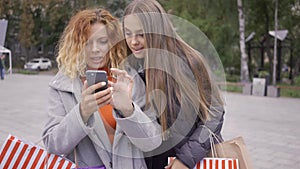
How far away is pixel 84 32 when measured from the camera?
1432mm

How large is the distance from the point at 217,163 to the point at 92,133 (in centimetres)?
57

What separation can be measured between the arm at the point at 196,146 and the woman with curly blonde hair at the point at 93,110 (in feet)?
0.57

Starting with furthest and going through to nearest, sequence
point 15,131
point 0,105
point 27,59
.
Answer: point 27,59
point 0,105
point 15,131

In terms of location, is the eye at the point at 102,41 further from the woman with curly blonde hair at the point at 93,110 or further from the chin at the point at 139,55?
the chin at the point at 139,55

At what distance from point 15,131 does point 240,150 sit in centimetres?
537

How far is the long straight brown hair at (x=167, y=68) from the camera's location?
1365mm

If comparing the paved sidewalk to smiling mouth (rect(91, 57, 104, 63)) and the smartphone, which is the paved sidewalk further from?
the smartphone

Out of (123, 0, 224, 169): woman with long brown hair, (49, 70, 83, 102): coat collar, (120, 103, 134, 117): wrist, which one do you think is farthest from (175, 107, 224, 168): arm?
(49, 70, 83, 102): coat collar

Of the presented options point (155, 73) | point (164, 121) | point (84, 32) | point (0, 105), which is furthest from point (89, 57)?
point (0, 105)

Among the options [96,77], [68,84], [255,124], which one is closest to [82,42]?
[68,84]

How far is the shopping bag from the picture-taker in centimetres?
153

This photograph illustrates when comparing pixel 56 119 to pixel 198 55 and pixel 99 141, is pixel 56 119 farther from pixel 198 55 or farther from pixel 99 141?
pixel 198 55

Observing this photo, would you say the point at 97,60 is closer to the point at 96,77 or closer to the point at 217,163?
the point at 96,77

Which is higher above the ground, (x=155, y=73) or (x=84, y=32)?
(x=84, y=32)
